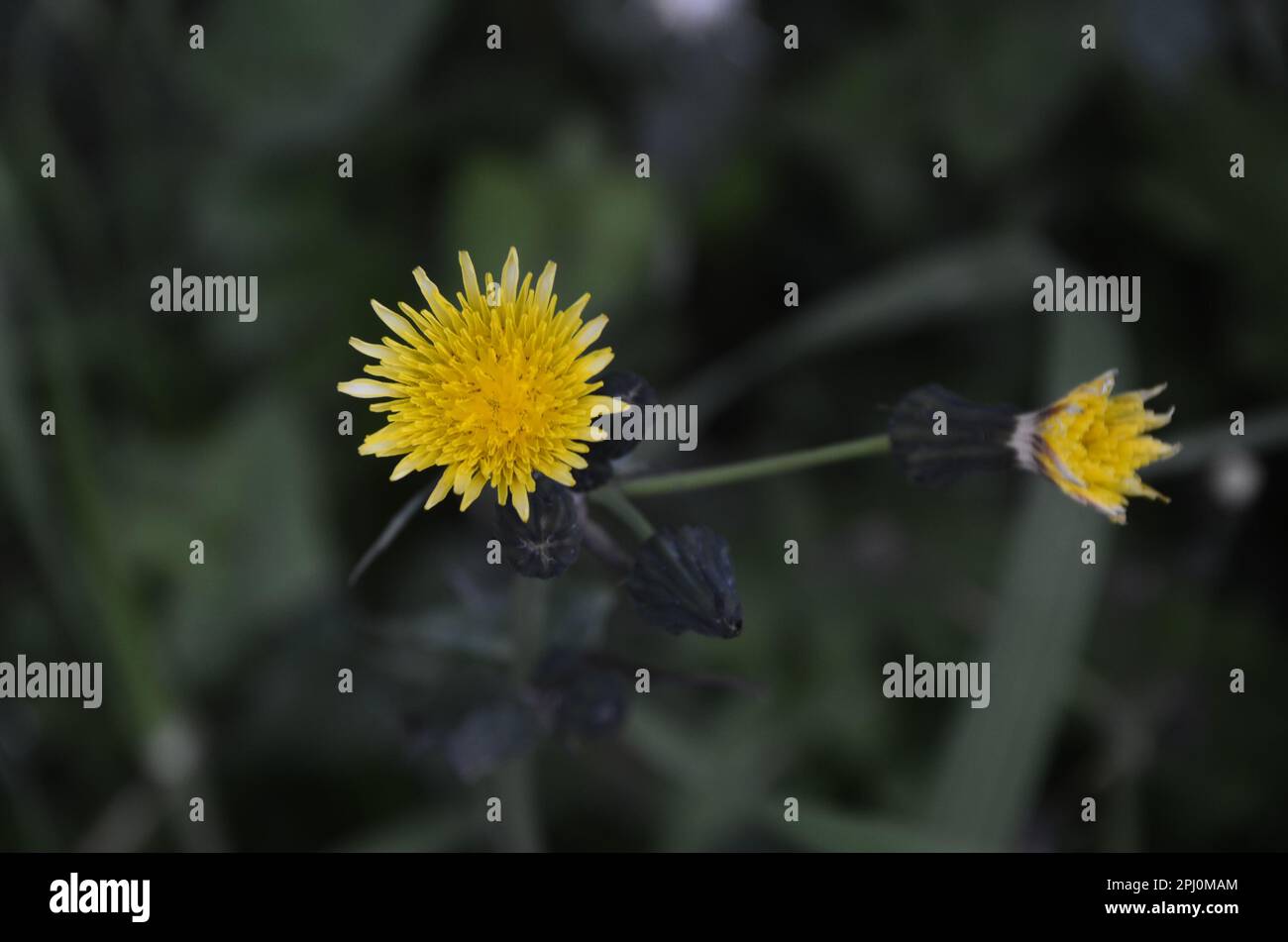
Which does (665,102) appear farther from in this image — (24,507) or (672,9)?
(24,507)

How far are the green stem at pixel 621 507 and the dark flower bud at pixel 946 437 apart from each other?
365mm

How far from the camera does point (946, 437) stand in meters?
1.66

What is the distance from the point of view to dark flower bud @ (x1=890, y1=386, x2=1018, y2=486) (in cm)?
164

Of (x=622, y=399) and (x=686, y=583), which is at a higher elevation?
(x=622, y=399)

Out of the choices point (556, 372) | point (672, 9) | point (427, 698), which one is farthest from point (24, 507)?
point (672, 9)

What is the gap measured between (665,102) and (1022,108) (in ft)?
3.19

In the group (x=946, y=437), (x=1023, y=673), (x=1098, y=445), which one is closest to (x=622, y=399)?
(x=946, y=437)

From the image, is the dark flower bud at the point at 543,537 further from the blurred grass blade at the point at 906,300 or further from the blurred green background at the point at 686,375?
the blurred grass blade at the point at 906,300

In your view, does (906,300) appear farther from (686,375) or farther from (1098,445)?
(1098,445)

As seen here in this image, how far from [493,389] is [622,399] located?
18 cm

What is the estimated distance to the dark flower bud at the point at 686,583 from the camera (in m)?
1.49
